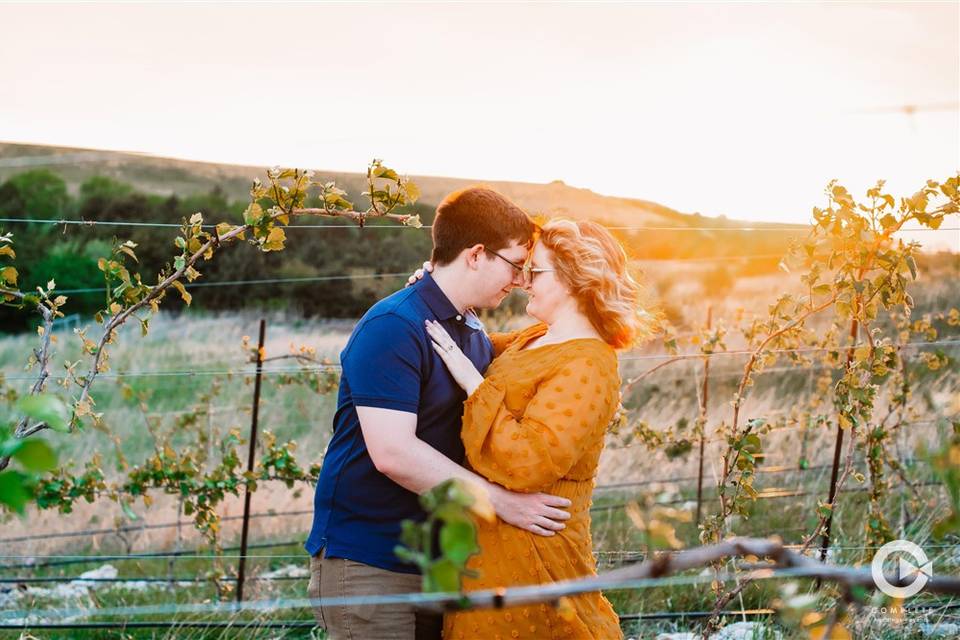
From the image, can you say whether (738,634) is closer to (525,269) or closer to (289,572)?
(525,269)

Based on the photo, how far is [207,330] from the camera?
47.1ft

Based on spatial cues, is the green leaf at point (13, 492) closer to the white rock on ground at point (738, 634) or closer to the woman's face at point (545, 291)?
the woman's face at point (545, 291)

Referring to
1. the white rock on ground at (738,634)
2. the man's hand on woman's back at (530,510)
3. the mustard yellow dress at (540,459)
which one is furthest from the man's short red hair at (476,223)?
the white rock on ground at (738,634)

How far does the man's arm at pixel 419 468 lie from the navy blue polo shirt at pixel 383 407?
0.14 feet

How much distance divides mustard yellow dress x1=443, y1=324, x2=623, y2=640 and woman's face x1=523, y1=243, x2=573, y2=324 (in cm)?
11

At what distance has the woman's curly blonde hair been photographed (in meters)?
2.49

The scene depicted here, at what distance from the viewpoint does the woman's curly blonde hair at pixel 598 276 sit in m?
2.49

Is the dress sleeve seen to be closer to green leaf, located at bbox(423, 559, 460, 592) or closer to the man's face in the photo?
the man's face

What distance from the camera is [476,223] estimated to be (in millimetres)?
2602

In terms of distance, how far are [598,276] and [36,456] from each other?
1.85m

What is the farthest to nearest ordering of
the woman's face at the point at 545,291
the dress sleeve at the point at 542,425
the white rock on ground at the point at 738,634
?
the white rock on ground at the point at 738,634
the woman's face at the point at 545,291
the dress sleeve at the point at 542,425

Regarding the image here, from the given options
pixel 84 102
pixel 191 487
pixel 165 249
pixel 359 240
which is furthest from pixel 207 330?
pixel 191 487

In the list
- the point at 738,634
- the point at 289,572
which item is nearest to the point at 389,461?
the point at 738,634

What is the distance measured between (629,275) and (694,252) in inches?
479
